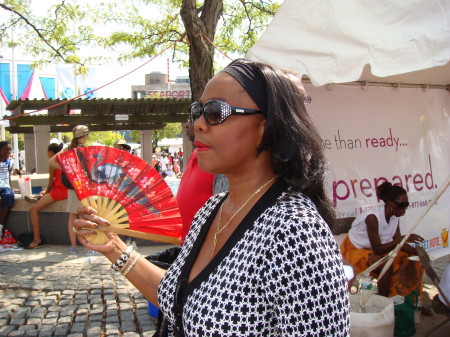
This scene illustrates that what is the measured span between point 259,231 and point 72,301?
416 cm

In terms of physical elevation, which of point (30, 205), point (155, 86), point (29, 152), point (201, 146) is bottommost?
point (30, 205)

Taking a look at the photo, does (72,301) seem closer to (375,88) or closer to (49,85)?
(375,88)

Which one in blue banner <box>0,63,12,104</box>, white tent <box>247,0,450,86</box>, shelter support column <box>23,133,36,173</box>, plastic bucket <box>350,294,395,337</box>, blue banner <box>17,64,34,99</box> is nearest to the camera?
white tent <box>247,0,450,86</box>

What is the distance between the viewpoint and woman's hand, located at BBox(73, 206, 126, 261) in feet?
5.89

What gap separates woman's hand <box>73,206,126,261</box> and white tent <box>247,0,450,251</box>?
81.5 inches

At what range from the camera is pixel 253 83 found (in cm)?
143

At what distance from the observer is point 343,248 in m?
4.64

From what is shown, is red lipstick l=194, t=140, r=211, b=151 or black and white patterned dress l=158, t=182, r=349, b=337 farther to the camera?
red lipstick l=194, t=140, r=211, b=151

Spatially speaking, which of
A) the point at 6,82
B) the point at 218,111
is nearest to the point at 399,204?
the point at 218,111

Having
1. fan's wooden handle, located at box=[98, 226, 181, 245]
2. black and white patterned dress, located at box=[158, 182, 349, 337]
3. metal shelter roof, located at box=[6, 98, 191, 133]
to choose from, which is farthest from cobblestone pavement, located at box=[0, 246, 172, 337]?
metal shelter roof, located at box=[6, 98, 191, 133]

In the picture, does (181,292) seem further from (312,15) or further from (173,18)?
(173,18)

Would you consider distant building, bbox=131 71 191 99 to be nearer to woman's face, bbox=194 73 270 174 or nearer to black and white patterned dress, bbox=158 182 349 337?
woman's face, bbox=194 73 270 174

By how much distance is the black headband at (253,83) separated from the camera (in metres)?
1.42

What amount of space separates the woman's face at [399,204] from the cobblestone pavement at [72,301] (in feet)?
3.63
